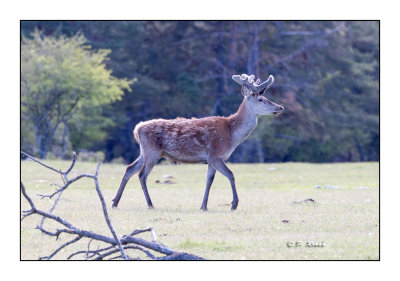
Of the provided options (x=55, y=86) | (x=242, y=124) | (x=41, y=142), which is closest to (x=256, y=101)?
(x=242, y=124)

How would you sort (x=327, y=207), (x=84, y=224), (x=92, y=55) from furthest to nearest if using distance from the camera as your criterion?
(x=92, y=55) < (x=327, y=207) < (x=84, y=224)

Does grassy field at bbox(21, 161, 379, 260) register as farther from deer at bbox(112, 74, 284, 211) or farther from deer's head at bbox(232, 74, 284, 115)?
deer's head at bbox(232, 74, 284, 115)

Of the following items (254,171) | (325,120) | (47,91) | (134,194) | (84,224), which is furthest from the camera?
(325,120)

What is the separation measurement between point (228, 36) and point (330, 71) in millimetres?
6845

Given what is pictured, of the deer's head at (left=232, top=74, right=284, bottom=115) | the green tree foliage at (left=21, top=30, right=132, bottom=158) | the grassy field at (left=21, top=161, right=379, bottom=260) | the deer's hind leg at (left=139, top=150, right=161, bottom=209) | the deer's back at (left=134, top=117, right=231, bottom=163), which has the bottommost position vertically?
the grassy field at (left=21, top=161, right=379, bottom=260)

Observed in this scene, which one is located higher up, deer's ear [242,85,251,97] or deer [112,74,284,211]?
deer's ear [242,85,251,97]

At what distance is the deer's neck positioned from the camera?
13586 millimetres

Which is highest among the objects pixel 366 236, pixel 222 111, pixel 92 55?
pixel 92 55

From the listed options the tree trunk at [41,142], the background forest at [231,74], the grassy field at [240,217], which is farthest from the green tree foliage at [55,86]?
the grassy field at [240,217]

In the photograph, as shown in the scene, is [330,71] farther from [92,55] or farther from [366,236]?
[366,236]

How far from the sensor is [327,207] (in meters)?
13.5

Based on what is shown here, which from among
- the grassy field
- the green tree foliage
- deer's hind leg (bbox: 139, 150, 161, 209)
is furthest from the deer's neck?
the green tree foliage

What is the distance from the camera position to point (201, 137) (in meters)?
13.4

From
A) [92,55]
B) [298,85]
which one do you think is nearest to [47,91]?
[92,55]
